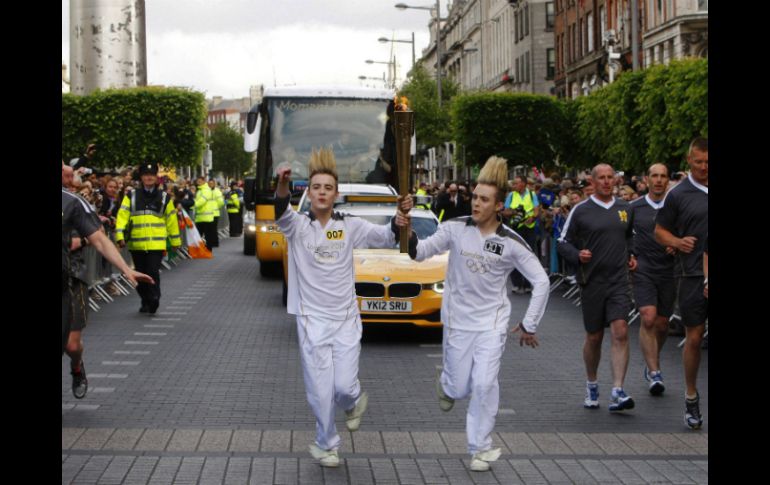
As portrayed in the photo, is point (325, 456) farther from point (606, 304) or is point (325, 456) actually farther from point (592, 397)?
point (606, 304)

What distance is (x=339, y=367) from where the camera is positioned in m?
7.93

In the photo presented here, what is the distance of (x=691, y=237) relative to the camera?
30.4 ft

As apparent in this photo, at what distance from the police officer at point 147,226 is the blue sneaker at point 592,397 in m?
8.40

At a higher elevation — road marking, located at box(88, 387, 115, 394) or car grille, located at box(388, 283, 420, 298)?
car grille, located at box(388, 283, 420, 298)

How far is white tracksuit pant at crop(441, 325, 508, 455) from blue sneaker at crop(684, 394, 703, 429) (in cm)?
172

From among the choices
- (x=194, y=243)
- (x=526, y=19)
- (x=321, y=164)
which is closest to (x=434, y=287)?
(x=321, y=164)

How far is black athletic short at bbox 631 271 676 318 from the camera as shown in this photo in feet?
35.3

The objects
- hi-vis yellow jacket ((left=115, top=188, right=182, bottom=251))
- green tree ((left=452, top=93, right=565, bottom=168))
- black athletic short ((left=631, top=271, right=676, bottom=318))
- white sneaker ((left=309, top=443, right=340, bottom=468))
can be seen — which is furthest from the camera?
green tree ((left=452, top=93, right=565, bottom=168))

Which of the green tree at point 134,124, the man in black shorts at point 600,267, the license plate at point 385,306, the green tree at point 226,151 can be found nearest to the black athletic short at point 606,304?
the man in black shorts at point 600,267

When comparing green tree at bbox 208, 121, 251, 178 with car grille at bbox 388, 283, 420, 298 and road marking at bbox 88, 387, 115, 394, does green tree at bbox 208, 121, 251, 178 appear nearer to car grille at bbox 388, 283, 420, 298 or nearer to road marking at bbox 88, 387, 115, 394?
car grille at bbox 388, 283, 420, 298

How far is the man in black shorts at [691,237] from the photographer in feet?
30.2

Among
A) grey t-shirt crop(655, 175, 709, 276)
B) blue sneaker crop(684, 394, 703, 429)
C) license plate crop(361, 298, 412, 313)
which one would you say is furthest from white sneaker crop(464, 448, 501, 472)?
license plate crop(361, 298, 412, 313)

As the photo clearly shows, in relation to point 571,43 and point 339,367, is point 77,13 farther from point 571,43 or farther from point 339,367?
point 339,367
